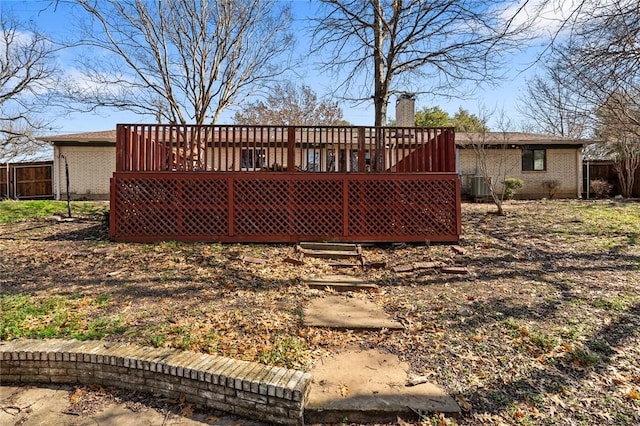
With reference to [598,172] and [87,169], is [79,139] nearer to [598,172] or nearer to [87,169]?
[87,169]

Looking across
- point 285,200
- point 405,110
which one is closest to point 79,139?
point 285,200

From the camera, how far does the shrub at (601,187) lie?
47.9 feet

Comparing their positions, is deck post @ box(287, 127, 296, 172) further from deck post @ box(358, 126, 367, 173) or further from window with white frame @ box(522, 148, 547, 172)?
window with white frame @ box(522, 148, 547, 172)

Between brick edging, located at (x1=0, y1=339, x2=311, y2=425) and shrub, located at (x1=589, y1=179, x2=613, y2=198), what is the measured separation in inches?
647

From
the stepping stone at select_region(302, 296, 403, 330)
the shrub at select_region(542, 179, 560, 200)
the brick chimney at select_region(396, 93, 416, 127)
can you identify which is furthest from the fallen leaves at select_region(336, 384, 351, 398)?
the shrub at select_region(542, 179, 560, 200)

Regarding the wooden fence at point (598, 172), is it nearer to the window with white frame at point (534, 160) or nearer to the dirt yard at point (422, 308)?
the window with white frame at point (534, 160)

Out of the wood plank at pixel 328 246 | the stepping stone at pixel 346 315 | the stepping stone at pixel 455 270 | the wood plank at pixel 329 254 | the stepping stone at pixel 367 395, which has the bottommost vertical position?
the stepping stone at pixel 367 395

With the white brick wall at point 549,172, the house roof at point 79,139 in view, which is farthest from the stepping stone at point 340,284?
the house roof at point 79,139

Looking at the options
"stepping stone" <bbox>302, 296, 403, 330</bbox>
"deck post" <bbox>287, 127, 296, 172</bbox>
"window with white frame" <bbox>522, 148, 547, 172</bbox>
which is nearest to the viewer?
"stepping stone" <bbox>302, 296, 403, 330</bbox>

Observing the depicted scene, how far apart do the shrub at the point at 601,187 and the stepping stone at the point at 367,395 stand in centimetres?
1571

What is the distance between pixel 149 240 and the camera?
6797mm

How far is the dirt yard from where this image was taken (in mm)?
2719

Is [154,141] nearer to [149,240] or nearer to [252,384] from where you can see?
[149,240]

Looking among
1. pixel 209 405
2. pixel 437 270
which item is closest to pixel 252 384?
pixel 209 405
